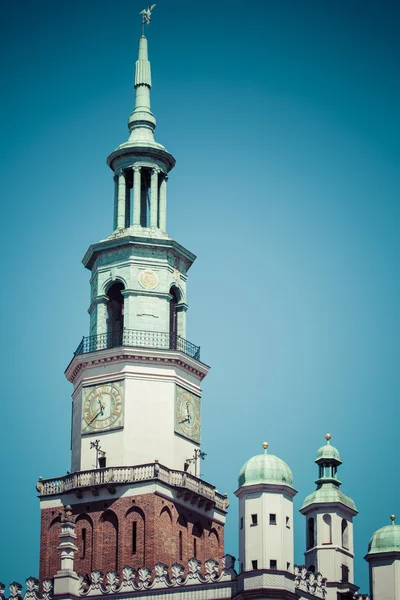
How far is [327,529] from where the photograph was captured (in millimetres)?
114062

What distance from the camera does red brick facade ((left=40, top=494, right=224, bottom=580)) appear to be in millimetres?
111062

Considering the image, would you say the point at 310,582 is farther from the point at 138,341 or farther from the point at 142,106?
the point at 142,106

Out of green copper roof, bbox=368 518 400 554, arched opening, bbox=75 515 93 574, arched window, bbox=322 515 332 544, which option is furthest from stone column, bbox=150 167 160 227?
green copper roof, bbox=368 518 400 554

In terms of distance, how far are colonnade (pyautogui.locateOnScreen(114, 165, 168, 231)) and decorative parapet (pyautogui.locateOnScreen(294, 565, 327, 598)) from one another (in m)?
22.2

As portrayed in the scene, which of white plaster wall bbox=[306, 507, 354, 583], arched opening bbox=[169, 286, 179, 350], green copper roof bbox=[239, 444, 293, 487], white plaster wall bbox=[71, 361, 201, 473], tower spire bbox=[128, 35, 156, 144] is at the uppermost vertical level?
tower spire bbox=[128, 35, 156, 144]

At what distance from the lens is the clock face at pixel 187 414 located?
115438 mm

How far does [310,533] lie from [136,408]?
36.6 ft

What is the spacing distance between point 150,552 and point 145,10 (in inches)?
1298

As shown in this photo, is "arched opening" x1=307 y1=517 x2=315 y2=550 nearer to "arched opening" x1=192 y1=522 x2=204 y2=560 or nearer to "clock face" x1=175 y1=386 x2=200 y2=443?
"arched opening" x1=192 y1=522 x2=204 y2=560

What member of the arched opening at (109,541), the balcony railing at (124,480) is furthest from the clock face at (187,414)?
the arched opening at (109,541)

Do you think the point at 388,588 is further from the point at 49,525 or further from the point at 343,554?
the point at 49,525

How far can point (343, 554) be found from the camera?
114 meters

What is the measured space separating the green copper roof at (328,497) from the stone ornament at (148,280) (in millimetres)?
13921

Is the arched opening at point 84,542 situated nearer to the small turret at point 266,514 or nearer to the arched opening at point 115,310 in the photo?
the small turret at point 266,514
